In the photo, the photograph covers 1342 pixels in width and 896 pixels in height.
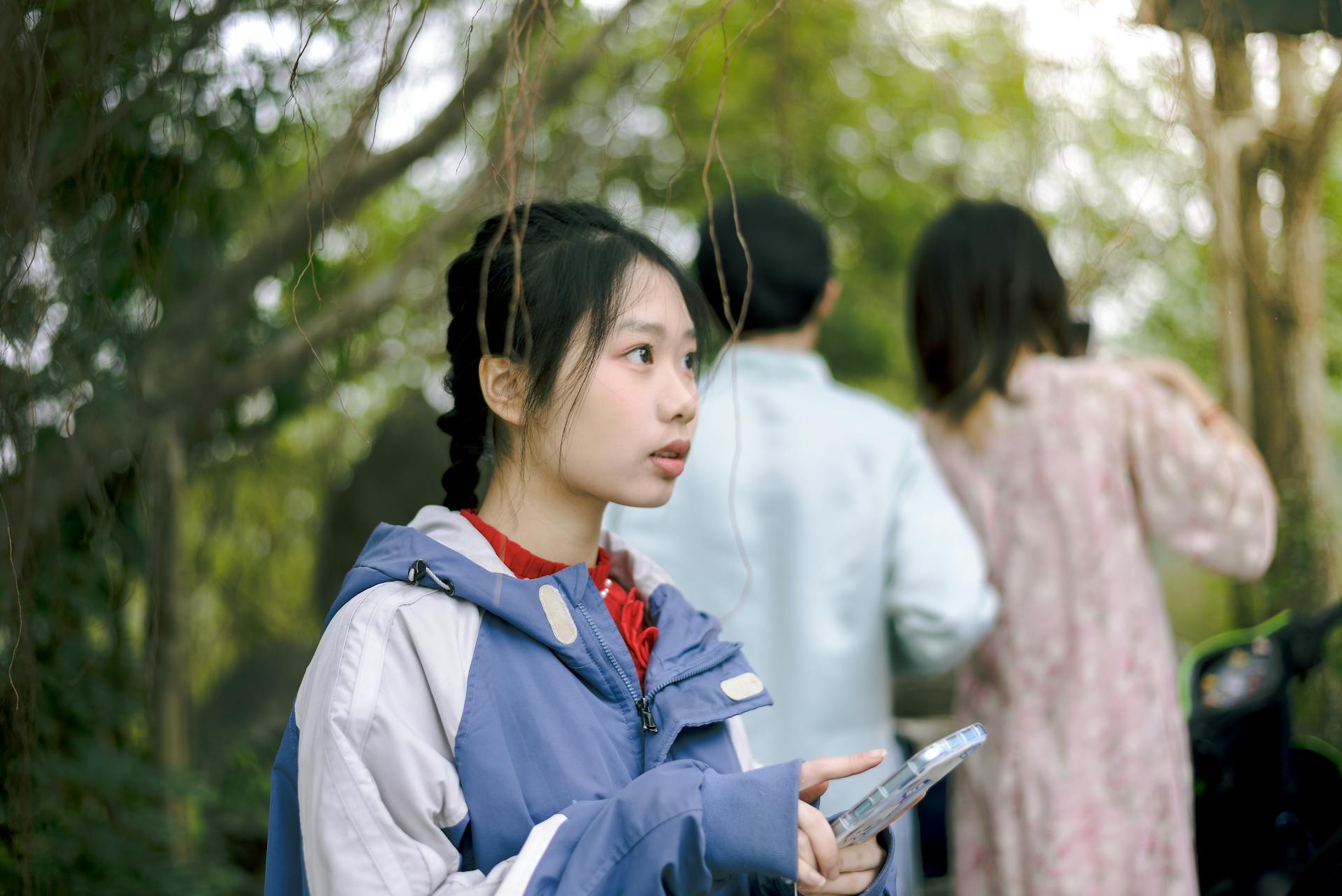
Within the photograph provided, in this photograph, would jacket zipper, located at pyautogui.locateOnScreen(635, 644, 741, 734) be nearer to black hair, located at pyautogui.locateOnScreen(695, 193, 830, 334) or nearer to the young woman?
the young woman

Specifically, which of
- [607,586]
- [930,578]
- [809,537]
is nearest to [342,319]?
[809,537]

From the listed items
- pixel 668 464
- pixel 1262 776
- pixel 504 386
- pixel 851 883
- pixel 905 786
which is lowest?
pixel 1262 776

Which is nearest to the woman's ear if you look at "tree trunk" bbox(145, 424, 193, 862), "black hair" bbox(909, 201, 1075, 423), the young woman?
the young woman

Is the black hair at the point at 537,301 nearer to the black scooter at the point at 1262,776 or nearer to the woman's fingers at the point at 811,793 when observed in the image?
the woman's fingers at the point at 811,793

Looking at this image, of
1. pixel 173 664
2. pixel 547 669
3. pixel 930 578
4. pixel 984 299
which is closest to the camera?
pixel 547 669

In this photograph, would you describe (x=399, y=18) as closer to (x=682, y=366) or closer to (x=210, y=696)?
(x=682, y=366)

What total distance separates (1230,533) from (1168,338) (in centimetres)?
219

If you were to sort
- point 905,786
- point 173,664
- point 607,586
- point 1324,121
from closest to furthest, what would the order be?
point 905,786
point 607,586
point 1324,121
point 173,664

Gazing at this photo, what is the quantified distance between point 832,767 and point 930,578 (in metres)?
1.06

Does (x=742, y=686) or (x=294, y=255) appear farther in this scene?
(x=294, y=255)

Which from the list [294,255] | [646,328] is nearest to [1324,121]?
[646,328]

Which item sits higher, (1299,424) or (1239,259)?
(1239,259)

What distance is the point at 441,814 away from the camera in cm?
103

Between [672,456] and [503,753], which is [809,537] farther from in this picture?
[503,753]
